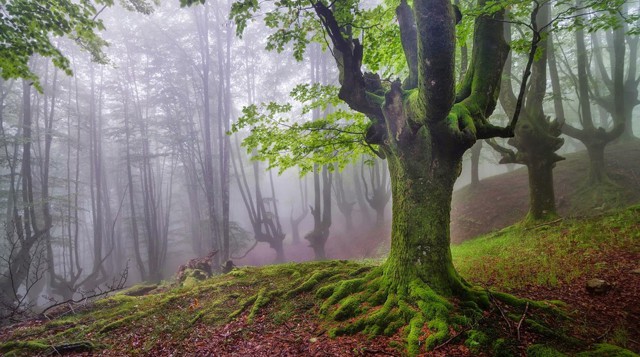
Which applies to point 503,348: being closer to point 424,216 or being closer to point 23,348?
point 424,216

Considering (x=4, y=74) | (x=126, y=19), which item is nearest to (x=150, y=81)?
(x=126, y=19)

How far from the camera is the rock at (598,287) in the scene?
439cm

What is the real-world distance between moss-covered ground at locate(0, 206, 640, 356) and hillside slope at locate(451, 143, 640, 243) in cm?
446

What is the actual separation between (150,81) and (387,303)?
23.6m

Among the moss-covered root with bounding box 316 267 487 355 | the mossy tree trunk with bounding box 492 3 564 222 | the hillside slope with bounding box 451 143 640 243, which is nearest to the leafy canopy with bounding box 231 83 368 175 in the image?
the moss-covered root with bounding box 316 267 487 355

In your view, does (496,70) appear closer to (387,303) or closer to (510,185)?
(387,303)

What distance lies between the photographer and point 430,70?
324 centimetres

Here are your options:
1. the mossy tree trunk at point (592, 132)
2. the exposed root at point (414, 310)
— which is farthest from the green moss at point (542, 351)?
the mossy tree trunk at point (592, 132)

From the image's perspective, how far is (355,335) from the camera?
3.77 m

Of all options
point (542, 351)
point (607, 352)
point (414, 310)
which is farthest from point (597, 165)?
point (414, 310)

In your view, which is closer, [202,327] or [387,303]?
[387,303]

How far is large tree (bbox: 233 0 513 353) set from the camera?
3.79 meters

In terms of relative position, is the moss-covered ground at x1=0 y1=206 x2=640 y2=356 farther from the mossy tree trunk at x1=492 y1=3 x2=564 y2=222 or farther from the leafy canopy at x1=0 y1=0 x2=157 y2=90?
the leafy canopy at x1=0 y1=0 x2=157 y2=90

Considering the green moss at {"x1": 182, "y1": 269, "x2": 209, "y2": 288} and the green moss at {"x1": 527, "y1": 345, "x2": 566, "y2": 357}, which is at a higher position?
the green moss at {"x1": 527, "y1": 345, "x2": 566, "y2": 357}
